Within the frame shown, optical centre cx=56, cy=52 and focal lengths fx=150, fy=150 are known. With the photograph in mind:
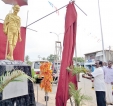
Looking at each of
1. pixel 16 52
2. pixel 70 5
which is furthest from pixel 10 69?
pixel 16 52

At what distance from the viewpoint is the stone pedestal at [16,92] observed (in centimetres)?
287

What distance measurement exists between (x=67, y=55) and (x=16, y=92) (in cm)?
132

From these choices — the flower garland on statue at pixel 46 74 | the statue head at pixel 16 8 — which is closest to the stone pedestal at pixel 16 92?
the flower garland on statue at pixel 46 74

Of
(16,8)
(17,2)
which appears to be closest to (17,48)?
(17,2)

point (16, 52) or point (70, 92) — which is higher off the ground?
point (16, 52)

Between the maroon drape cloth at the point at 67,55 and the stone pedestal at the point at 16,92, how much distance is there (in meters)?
0.68

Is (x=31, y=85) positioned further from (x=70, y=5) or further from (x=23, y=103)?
(x=70, y=5)

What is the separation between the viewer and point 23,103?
10.4 feet

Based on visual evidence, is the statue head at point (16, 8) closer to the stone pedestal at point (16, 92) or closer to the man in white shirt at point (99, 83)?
the stone pedestal at point (16, 92)

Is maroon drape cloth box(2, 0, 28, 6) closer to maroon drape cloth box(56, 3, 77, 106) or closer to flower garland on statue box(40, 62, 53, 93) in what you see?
maroon drape cloth box(56, 3, 77, 106)

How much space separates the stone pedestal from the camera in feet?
9.41

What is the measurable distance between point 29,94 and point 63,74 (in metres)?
0.92

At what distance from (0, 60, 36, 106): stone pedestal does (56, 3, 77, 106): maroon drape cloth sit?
68cm

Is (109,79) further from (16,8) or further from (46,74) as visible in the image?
(16,8)
